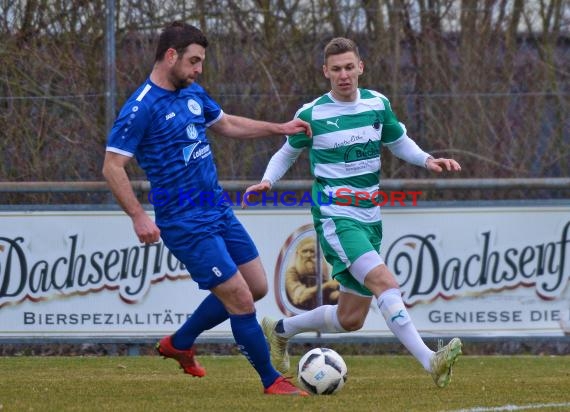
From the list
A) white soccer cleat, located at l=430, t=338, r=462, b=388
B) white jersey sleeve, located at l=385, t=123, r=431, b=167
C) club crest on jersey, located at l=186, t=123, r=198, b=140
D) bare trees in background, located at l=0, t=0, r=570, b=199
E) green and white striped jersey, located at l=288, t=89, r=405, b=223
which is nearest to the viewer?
white soccer cleat, located at l=430, t=338, r=462, b=388

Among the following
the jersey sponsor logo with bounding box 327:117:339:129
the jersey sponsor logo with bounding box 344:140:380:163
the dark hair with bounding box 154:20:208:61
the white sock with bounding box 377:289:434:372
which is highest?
the dark hair with bounding box 154:20:208:61

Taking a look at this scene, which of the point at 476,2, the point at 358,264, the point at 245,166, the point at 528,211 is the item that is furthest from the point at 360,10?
the point at 358,264

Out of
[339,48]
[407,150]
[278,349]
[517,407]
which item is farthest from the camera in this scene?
[278,349]

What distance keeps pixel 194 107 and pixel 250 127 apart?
0.52 metres

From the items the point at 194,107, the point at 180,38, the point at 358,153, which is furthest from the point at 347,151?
the point at 180,38

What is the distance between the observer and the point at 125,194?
6.45m

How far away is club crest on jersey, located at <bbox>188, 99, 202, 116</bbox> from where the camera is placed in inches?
269

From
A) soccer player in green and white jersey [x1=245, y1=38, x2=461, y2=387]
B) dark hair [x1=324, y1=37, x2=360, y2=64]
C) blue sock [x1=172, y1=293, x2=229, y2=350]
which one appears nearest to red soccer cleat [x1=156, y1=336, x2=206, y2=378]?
blue sock [x1=172, y1=293, x2=229, y2=350]

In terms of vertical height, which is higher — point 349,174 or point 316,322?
point 349,174

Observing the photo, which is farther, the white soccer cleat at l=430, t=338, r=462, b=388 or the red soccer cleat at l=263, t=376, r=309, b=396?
the red soccer cleat at l=263, t=376, r=309, b=396

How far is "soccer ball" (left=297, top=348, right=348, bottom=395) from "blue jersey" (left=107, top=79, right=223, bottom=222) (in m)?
0.99

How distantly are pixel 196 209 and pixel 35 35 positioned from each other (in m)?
5.09

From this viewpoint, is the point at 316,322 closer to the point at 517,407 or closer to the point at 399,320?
the point at 399,320

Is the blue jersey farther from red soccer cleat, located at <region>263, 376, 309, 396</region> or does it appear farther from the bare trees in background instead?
the bare trees in background
